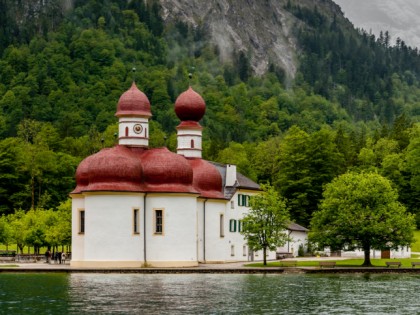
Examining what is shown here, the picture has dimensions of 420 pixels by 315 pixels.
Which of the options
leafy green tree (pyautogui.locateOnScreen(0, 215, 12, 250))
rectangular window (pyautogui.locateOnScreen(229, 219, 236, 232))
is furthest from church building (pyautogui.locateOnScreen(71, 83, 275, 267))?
leafy green tree (pyautogui.locateOnScreen(0, 215, 12, 250))

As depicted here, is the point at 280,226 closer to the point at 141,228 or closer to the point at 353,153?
the point at 141,228

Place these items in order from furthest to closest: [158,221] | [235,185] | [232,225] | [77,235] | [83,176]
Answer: [235,185]
[232,225]
[83,176]
[77,235]
[158,221]

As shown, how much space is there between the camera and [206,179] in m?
90.1

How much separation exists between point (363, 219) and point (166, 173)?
1656 centimetres

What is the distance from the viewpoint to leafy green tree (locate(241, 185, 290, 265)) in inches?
3371

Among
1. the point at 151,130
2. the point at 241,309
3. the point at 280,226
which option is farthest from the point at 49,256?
the point at 151,130

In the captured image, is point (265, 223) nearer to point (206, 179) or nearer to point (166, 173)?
point (206, 179)

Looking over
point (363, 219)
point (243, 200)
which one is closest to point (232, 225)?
point (243, 200)

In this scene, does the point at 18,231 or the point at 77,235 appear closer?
the point at 77,235

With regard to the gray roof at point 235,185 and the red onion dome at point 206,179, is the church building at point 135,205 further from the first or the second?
the gray roof at point 235,185

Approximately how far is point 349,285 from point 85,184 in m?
30.8

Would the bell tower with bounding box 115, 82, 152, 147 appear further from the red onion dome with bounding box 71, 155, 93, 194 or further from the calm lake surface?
the calm lake surface

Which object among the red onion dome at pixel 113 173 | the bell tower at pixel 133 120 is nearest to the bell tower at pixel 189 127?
the bell tower at pixel 133 120

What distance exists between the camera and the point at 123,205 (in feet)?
263
